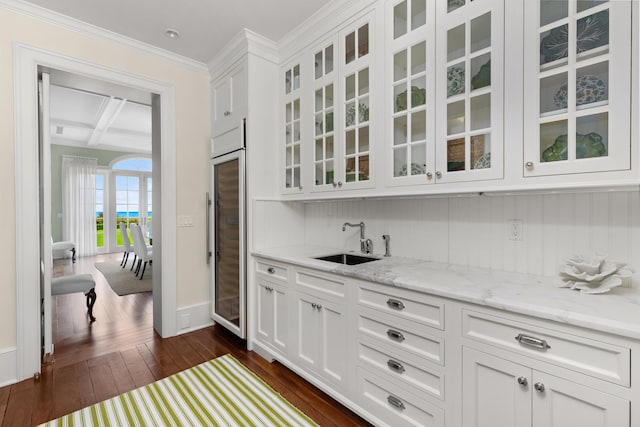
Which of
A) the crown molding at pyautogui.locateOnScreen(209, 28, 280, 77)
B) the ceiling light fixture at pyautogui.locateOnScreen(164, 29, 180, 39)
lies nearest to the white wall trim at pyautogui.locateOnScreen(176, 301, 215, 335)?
the crown molding at pyautogui.locateOnScreen(209, 28, 280, 77)

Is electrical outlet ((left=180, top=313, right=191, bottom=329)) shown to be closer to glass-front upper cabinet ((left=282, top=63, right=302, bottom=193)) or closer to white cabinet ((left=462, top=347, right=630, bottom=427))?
glass-front upper cabinet ((left=282, top=63, right=302, bottom=193))

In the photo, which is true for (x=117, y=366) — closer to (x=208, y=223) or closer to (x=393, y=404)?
(x=208, y=223)

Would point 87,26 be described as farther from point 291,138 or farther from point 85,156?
point 85,156

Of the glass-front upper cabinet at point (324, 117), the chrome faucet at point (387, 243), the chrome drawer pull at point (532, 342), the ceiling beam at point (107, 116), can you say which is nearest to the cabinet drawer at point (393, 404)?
the chrome drawer pull at point (532, 342)

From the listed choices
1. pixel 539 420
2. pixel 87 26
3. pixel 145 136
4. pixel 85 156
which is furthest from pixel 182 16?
pixel 85 156

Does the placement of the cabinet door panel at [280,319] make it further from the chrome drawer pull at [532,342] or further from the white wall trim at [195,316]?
the chrome drawer pull at [532,342]

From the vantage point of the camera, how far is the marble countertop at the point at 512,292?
40.6 inches

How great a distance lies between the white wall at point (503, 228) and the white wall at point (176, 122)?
162cm

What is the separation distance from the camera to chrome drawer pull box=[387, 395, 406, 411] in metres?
1.57

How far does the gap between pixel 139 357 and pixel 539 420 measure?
110 inches

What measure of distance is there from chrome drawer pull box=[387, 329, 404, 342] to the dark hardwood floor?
61 centimetres

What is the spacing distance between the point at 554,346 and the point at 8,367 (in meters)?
3.35

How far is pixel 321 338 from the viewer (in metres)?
2.01

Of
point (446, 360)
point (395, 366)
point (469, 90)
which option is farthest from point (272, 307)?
point (469, 90)
